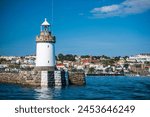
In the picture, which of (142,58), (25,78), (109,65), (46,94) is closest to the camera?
(46,94)

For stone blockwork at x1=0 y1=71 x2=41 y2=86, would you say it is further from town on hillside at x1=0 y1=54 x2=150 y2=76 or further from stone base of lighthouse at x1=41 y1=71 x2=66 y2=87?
town on hillside at x1=0 y1=54 x2=150 y2=76

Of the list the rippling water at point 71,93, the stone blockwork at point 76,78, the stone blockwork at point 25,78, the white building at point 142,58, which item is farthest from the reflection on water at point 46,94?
Result: the white building at point 142,58

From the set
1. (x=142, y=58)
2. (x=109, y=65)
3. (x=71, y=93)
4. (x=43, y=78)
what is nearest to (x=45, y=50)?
(x=43, y=78)

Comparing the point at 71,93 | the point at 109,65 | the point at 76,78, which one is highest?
the point at 109,65

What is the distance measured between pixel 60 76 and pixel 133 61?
31.6 m

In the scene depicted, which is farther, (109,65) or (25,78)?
(109,65)

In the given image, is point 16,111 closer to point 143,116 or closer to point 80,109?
point 80,109

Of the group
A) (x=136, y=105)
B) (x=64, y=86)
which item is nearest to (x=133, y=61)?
(x=64, y=86)

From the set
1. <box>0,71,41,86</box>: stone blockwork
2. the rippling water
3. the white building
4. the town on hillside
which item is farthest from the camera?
the white building

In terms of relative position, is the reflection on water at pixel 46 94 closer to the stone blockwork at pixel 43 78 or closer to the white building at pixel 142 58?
the stone blockwork at pixel 43 78

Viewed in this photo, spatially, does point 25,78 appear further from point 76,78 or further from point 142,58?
point 142,58

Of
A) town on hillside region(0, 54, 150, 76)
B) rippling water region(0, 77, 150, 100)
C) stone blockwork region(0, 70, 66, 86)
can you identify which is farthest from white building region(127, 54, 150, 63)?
rippling water region(0, 77, 150, 100)

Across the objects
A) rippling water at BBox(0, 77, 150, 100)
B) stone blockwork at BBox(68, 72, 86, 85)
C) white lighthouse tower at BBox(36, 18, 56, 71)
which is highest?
white lighthouse tower at BBox(36, 18, 56, 71)

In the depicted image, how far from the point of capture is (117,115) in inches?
222
